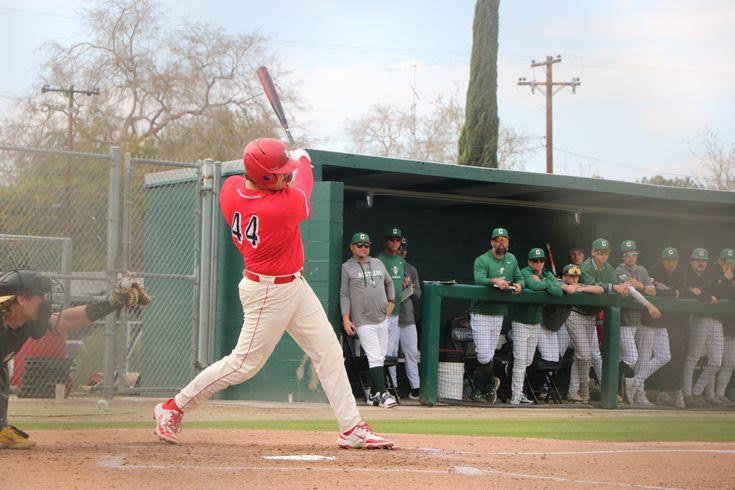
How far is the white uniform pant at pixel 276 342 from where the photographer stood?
5.88 metres

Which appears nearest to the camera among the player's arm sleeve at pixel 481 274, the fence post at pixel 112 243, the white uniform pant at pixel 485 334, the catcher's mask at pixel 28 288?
the catcher's mask at pixel 28 288

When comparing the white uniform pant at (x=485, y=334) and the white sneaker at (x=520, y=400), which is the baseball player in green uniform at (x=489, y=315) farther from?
the white sneaker at (x=520, y=400)

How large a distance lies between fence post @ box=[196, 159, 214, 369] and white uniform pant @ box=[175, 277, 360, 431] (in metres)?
4.56

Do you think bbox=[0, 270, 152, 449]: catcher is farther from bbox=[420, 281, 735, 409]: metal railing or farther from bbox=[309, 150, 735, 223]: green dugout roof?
bbox=[420, 281, 735, 409]: metal railing

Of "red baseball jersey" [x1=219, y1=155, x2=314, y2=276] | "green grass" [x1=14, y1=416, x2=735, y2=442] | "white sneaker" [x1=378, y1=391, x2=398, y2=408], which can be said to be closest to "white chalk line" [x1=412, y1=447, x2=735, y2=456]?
"green grass" [x1=14, y1=416, x2=735, y2=442]

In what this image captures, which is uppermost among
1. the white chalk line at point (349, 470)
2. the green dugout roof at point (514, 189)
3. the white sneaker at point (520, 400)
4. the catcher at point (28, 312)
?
the green dugout roof at point (514, 189)

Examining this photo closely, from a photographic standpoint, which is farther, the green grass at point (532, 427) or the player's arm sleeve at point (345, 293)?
the player's arm sleeve at point (345, 293)

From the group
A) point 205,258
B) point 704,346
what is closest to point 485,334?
point 704,346

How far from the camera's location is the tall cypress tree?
16734 millimetres

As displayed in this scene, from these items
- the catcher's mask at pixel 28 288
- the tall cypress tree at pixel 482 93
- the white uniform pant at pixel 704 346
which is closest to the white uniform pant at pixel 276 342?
the catcher's mask at pixel 28 288

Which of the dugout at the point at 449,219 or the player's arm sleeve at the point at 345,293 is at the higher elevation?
the dugout at the point at 449,219

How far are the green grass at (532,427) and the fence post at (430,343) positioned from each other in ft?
4.05

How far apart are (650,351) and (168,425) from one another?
700 cm

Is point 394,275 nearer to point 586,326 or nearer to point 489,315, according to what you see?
point 489,315
